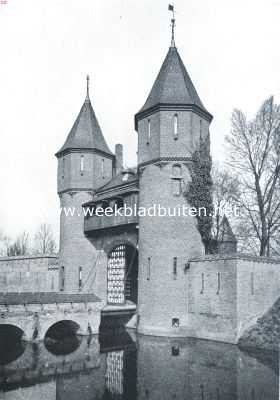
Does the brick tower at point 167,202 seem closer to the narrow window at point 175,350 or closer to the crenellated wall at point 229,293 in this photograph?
the crenellated wall at point 229,293

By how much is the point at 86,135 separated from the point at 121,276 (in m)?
9.15

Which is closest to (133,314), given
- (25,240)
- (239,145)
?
(239,145)

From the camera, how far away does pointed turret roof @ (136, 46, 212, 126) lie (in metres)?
21.0

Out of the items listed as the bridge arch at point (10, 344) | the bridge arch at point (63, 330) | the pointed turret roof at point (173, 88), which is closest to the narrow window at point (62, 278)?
the bridge arch at point (63, 330)

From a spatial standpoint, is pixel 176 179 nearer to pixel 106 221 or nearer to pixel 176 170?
pixel 176 170

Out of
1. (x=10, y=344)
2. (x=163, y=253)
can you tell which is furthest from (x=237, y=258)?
(x=10, y=344)

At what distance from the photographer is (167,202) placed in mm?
20453

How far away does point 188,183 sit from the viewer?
67.5 ft

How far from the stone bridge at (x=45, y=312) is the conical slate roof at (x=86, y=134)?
10233 mm

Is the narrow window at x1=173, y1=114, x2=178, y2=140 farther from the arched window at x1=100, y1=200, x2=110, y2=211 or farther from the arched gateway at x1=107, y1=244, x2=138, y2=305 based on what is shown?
the arched gateway at x1=107, y1=244, x2=138, y2=305

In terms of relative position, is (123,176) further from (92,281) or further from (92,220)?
(92,281)

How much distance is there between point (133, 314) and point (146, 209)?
6.08 meters

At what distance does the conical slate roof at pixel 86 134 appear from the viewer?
87.4ft

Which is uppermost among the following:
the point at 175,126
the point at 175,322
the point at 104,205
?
the point at 175,126
